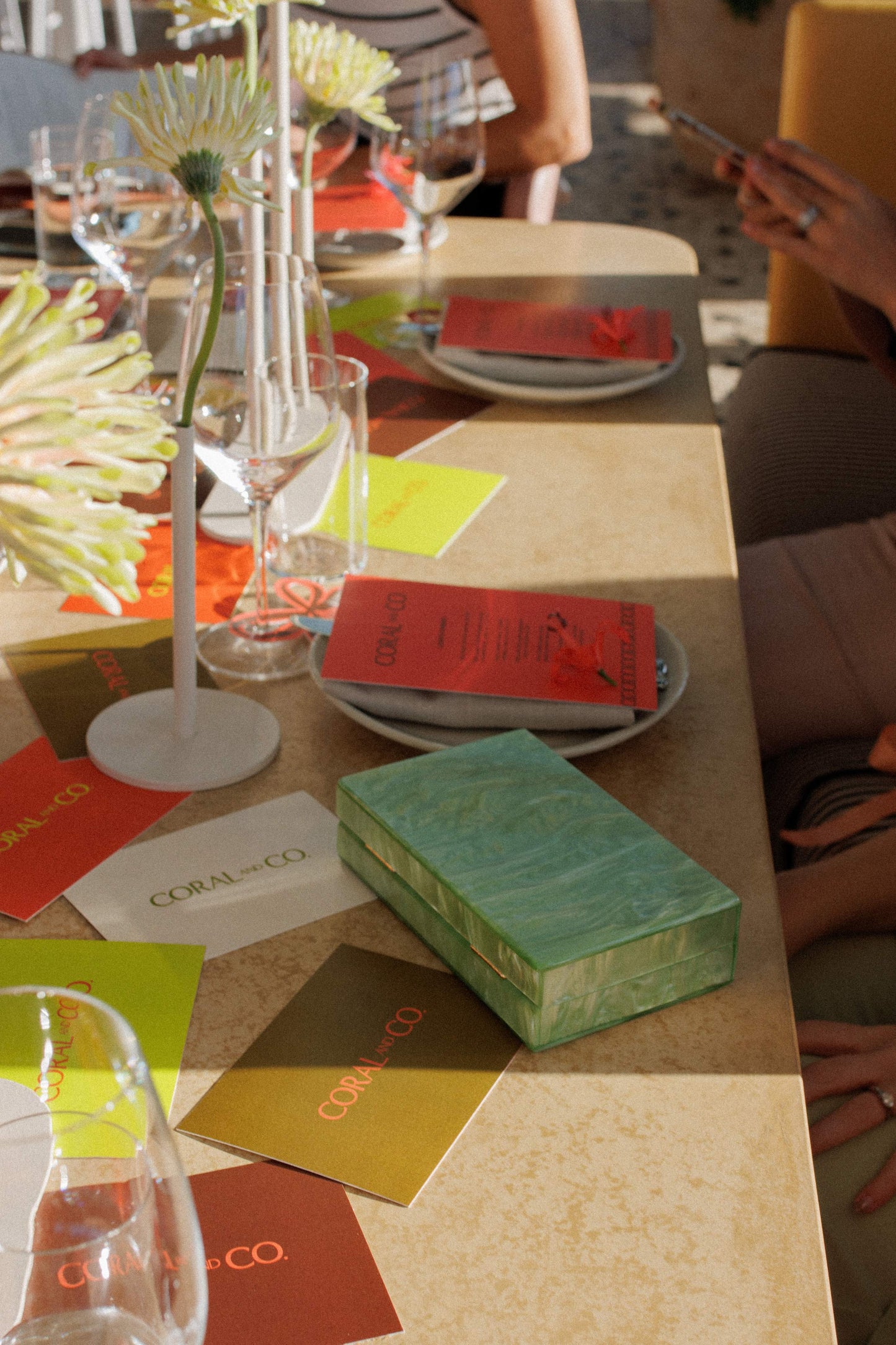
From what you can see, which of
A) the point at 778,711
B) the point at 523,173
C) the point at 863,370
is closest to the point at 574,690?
the point at 778,711

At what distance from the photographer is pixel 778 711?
4.15 ft

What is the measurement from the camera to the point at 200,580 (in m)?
1.01

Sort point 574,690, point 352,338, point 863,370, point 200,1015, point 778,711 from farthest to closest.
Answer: point 863,370, point 352,338, point 778,711, point 574,690, point 200,1015

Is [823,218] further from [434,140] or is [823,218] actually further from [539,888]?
[539,888]

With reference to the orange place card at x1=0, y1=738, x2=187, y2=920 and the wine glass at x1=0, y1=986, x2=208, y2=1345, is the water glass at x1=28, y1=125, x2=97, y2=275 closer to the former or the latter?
the orange place card at x1=0, y1=738, x2=187, y2=920

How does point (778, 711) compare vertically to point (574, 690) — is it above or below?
below

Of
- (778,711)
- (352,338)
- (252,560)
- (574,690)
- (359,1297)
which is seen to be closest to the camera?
(359,1297)

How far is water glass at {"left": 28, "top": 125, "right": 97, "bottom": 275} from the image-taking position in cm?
140

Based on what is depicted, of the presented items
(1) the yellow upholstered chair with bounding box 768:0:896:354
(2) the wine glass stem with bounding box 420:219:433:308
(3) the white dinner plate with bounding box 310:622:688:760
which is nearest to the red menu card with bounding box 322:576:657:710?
(3) the white dinner plate with bounding box 310:622:688:760

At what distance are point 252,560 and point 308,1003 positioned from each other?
0.51 metres

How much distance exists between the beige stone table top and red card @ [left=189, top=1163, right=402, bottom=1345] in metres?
0.01

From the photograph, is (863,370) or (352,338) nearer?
(352,338)

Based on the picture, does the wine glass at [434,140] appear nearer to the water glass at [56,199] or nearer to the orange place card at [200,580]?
the water glass at [56,199]

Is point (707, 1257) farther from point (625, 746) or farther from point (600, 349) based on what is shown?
point (600, 349)
